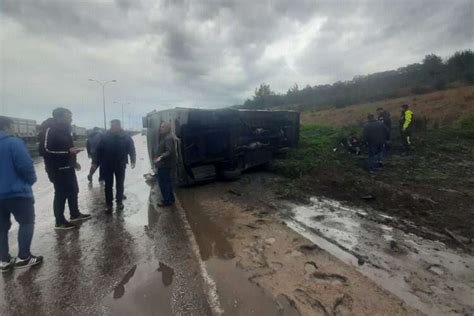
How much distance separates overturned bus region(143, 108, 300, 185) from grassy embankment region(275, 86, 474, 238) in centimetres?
123

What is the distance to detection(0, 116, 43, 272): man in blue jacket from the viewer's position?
12.7 ft

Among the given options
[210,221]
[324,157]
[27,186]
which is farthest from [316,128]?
[27,186]

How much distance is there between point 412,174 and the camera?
28.7 feet

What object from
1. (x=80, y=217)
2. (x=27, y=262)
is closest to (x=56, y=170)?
(x=80, y=217)

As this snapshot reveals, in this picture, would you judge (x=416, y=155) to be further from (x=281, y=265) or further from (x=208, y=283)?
(x=208, y=283)

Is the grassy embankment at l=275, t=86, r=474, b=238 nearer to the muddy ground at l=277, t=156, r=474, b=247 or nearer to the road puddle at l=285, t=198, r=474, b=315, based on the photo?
the muddy ground at l=277, t=156, r=474, b=247

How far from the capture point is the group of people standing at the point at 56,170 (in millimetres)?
3910

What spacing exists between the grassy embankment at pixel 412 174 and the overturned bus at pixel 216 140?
4.05 ft

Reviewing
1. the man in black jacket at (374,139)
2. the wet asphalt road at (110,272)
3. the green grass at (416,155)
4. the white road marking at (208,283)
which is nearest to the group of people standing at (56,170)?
the wet asphalt road at (110,272)

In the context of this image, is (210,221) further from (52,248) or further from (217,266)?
(52,248)

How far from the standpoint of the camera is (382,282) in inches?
134

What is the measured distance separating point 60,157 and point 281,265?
3948 millimetres

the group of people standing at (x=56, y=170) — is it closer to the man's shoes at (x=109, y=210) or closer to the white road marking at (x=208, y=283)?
the man's shoes at (x=109, y=210)

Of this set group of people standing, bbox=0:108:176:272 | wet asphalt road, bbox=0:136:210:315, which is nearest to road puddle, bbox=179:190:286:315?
wet asphalt road, bbox=0:136:210:315
